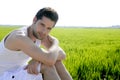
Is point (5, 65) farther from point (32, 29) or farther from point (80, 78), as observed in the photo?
point (80, 78)

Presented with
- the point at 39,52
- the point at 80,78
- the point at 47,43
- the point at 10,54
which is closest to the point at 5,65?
the point at 10,54

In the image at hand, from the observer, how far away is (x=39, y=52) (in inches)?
130

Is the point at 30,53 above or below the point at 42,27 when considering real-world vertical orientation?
below

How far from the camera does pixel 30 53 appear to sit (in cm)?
330

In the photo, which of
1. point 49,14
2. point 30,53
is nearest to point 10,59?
point 30,53

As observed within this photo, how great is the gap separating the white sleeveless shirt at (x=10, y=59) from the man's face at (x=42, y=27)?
0.10 meters

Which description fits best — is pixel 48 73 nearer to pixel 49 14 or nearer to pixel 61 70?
pixel 61 70

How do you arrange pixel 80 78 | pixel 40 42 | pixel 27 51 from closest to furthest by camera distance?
pixel 27 51
pixel 40 42
pixel 80 78

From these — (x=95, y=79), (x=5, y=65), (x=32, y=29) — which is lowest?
(x=95, y=79)

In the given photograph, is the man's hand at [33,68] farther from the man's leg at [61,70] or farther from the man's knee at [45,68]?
the man's leg at [61,70]

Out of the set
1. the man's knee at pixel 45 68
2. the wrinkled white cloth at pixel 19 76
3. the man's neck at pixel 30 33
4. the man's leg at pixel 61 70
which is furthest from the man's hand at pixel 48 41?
the wrinkled white cloth at pixel 19 76

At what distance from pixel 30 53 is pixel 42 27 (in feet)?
0.81

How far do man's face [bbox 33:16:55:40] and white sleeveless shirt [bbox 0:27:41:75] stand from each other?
10cm

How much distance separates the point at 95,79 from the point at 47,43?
5.68ft
